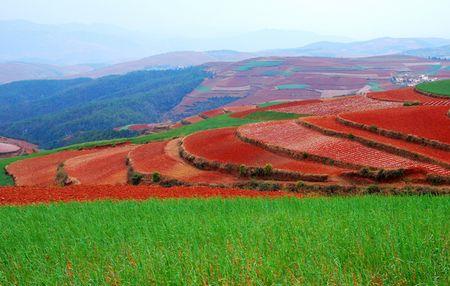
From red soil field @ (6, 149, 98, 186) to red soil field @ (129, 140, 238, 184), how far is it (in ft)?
21.3

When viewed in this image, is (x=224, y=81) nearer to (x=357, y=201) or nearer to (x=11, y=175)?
(x=11, y=175)

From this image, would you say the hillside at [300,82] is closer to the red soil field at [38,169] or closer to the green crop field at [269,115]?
the green crop field at [269,115]

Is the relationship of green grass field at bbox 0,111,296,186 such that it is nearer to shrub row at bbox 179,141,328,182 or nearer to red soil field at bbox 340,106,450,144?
red soil field at bbox 340,106,450,144

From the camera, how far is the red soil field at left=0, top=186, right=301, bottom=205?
1902 cm

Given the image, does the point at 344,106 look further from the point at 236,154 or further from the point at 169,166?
the point at 169,166

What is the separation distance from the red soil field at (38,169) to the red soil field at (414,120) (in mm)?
22127

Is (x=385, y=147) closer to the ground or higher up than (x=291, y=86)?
higher up

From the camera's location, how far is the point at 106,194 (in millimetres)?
20359

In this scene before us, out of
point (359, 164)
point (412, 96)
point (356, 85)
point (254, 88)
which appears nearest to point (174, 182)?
point (359, 164)

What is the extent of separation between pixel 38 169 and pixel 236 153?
19932 mm

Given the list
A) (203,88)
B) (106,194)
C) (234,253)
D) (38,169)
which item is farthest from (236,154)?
(203,88)

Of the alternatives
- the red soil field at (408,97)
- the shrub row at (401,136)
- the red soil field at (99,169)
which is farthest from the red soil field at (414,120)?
the red soil field at (99,169)

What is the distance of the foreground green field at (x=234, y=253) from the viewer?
5.30m

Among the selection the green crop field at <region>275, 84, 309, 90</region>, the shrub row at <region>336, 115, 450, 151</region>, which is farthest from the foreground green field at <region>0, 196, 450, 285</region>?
the green crop field at <region>275, 84, 309, 90</region>
